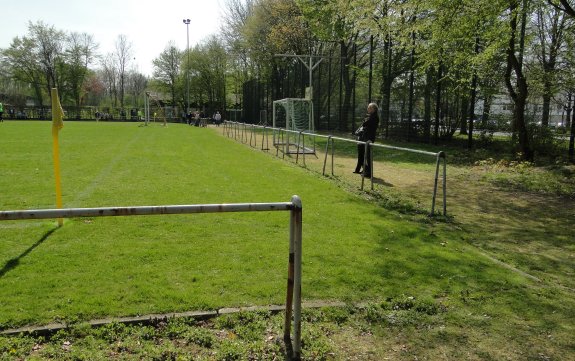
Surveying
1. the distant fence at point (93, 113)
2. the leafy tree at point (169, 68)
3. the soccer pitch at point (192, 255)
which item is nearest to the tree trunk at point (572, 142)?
the soccer pitch at point (192, 255)

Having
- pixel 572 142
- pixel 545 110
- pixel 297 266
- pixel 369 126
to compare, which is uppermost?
pixel 545 110

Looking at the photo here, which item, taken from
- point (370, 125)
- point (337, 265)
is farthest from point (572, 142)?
point (337, 265)

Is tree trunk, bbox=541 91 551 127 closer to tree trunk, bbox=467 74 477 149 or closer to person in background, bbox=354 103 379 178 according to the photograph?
tree trunk, bbox=467 74 477 149

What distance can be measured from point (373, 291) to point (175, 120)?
195 feet

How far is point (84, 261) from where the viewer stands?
4.96 meters

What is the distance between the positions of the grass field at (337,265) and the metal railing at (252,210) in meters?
0.26

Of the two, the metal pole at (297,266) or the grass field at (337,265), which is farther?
the grass field at (337,265)

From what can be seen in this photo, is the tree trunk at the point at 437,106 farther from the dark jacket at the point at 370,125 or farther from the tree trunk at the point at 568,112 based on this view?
the dark jacket at the point at 370,125

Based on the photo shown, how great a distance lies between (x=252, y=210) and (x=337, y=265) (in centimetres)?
244

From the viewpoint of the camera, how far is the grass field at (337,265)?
371cm

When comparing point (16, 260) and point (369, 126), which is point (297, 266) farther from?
point (369, 126)

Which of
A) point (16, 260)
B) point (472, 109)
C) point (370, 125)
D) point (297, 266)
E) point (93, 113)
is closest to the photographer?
point (297, 266)

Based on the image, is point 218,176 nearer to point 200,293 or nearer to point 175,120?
point 200,293

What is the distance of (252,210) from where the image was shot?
291 cm
